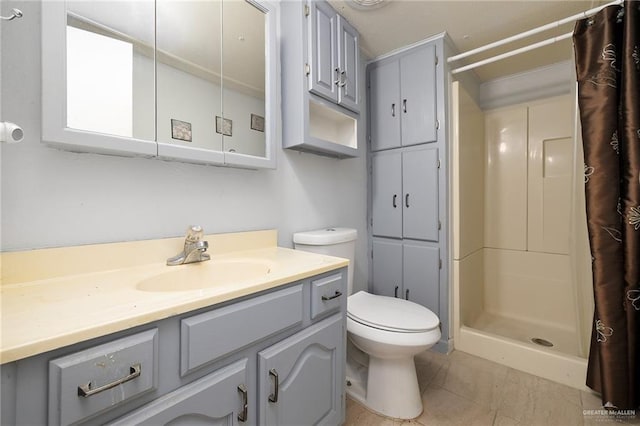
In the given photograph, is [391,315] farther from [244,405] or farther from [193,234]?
[193,234]

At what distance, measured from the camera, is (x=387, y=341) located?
1172 millimetres

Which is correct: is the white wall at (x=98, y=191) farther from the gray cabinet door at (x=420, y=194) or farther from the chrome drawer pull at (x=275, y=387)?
the gray cabinet door at (x=420, y=194)

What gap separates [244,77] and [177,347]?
1.12 metres

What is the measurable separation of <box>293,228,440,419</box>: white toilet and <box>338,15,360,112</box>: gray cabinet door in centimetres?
80

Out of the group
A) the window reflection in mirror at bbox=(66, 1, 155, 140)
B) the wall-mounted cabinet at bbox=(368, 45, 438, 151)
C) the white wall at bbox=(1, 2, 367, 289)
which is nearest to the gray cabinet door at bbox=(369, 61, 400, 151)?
the wall-mounted cabinet at bbox=(368, 45, 438, 151)

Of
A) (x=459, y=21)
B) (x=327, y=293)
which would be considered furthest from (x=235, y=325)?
(x=459, y=21)

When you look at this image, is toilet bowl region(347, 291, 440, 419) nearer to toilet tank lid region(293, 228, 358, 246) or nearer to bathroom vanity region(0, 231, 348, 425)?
bathroom vanity region(0, 231, 348, 425)

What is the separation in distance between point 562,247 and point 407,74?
1.83 m

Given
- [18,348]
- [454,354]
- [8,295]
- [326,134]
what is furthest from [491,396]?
[8,295]

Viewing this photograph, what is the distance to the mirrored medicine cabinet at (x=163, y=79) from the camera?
76 cm

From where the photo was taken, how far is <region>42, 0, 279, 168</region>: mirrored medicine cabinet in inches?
29.9

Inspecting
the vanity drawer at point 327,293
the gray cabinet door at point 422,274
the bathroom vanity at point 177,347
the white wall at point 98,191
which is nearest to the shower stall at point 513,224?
the gray cabinet door at point 422,274

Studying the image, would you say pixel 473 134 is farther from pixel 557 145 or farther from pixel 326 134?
pixel 326 134

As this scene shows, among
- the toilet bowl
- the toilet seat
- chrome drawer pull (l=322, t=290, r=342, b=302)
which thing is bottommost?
the toilet bowl
